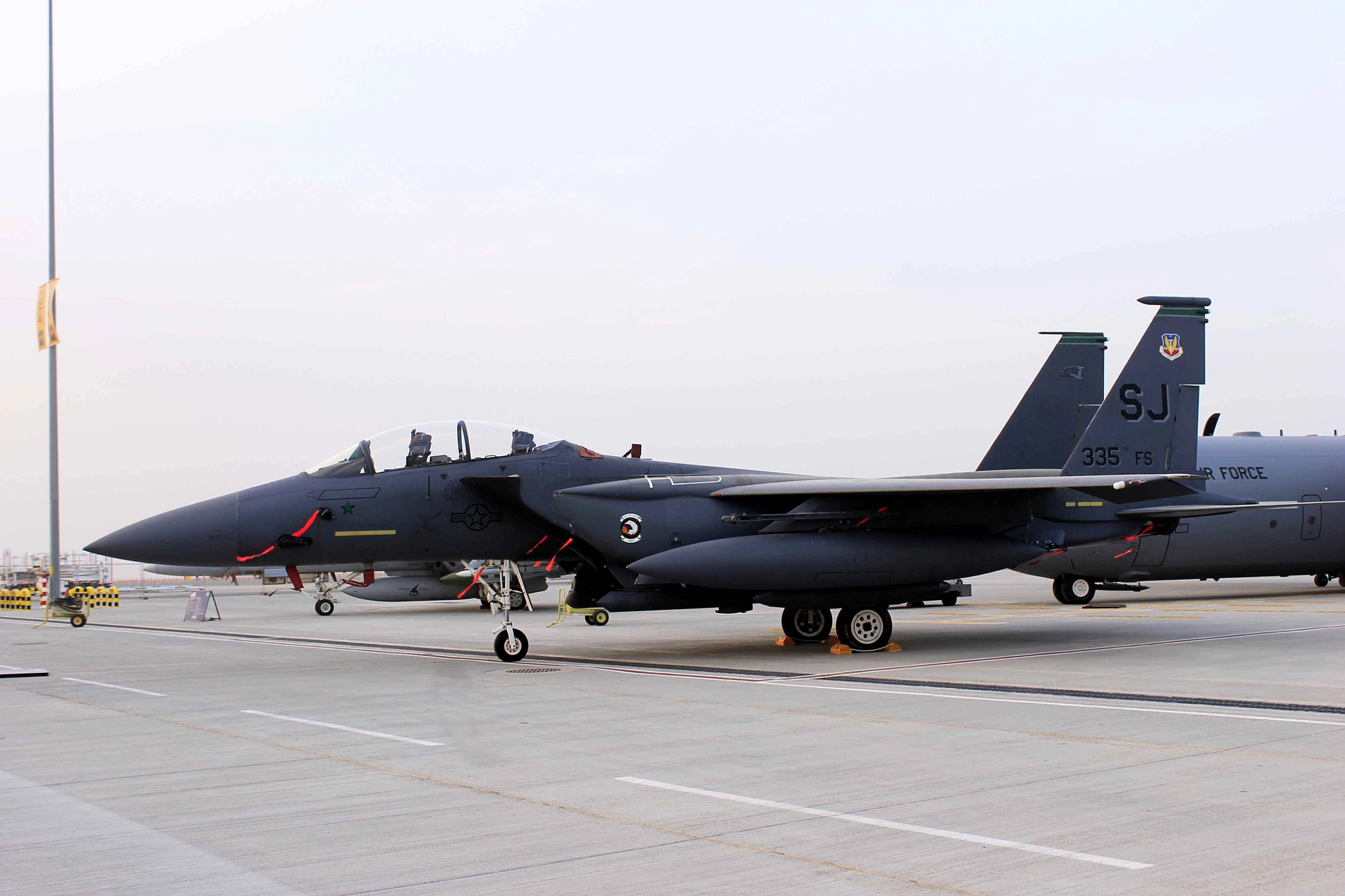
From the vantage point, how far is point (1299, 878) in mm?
3877

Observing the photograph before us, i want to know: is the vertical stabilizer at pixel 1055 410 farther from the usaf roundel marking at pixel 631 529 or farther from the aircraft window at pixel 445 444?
the aircraft window at pixel 445 444

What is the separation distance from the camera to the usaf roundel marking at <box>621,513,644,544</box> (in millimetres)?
12672

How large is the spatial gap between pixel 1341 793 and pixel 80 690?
11.0m

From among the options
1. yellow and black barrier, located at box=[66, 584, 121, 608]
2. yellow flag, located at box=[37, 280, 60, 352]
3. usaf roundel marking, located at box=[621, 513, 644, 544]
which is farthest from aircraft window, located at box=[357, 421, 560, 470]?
yellow and black barrier, located at box=[66, 584, 121, 608]

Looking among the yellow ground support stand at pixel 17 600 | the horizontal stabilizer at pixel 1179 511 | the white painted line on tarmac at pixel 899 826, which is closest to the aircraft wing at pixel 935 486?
the horizontal stabilizer at pixel 1179 511

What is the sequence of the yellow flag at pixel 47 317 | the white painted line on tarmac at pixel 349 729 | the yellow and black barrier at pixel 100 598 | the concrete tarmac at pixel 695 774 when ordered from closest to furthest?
the concrete tarmac at pixel 695 774
the white painted line on tarmac at pixel 349 729
the yellow flag at pixel 47 317
the yellow and black barrier at pixel 100 598

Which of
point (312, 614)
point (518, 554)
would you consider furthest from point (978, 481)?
point (312, 614)

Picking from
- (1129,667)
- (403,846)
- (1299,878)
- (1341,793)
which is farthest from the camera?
(1129,667)

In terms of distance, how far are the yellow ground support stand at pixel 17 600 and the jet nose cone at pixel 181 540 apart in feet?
96.9

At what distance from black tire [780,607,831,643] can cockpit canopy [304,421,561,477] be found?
160 inches

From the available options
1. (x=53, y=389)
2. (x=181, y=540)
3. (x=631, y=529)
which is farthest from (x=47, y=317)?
(x=631, y=529)

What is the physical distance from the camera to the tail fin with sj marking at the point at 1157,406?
14.5 meters

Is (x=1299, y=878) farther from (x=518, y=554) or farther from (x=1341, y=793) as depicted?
(x=518, y=554)

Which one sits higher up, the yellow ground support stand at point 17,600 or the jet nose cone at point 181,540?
the jet nose cone at point 181,540
